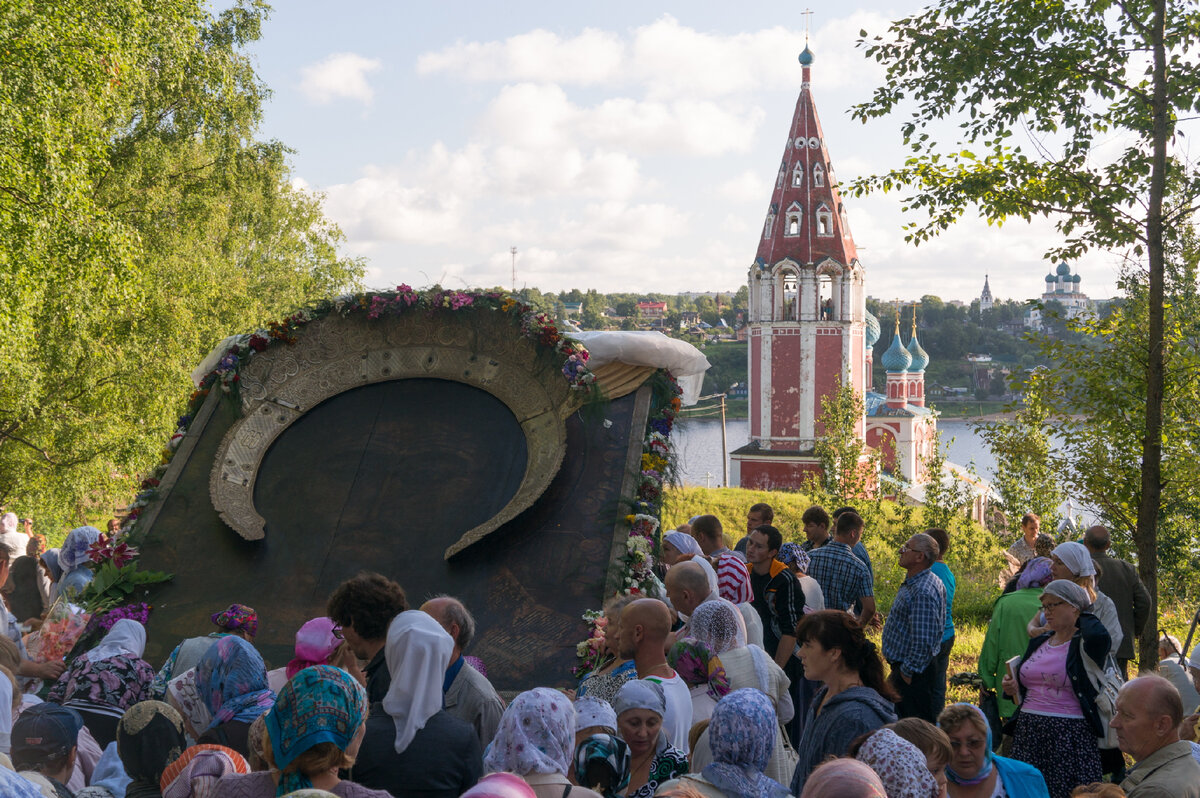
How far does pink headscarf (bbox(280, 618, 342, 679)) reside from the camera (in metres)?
4.49

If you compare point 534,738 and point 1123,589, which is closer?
point 534,738

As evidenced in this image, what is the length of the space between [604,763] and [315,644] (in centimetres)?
160

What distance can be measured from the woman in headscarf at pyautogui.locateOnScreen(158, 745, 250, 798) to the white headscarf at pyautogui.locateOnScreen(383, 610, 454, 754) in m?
0.56

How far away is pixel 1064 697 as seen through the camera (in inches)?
203

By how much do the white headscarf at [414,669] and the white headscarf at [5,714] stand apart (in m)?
1.46

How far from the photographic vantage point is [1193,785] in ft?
12.5

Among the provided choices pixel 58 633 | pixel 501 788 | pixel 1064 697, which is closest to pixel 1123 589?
pixel 1064 697

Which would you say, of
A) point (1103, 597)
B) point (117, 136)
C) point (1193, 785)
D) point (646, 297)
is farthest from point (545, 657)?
point (646, 297)

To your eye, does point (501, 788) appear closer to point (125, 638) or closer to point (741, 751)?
point (741, 751)

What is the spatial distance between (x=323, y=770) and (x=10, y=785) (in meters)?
0.85

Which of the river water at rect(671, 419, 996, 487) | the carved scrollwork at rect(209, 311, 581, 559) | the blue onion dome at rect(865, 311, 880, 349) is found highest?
the blue onion dome at rect(865, 311, 880, 349)

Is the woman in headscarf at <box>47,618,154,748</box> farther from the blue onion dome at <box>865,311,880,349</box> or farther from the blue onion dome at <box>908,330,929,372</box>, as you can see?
the blue onion dome at <box>908,330,929,372</box>

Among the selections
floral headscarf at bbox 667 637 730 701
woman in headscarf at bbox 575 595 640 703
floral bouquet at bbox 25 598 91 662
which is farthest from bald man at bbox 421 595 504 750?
floral bouquet at bbox 25 598 91 662

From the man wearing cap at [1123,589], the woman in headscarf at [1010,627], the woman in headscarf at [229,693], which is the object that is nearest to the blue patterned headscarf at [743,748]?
the woman in headscarf at [229,693]
